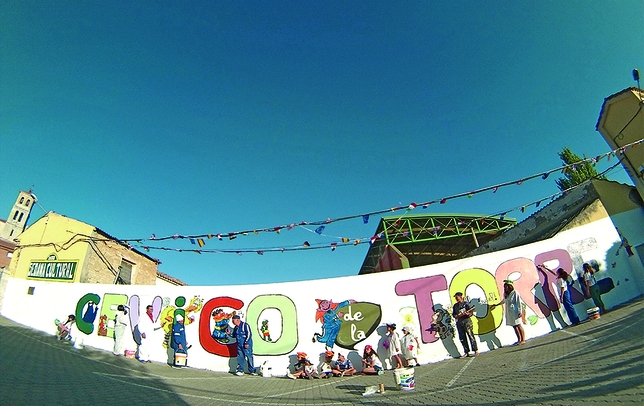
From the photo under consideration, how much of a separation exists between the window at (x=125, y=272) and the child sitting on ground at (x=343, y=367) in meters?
15.0

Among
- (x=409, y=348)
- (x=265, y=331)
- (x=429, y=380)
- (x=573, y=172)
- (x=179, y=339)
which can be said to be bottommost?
(x=429, y=380)

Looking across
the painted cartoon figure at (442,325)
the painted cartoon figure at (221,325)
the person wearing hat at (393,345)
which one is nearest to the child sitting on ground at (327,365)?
the person wearing hat at (393,345)

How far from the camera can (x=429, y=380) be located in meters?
6.54

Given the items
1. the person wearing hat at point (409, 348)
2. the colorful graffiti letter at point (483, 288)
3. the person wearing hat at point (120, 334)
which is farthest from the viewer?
the person wearing hat at point (120, 334)

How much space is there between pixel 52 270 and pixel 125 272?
348cm

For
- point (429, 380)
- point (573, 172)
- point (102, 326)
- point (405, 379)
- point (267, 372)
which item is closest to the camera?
point (405, 379)

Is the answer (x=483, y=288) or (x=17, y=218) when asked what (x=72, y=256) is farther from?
(x=17, y=218)

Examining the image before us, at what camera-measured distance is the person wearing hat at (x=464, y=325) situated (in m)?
8.45

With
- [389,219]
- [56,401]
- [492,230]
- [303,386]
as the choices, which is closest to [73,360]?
[56,401]

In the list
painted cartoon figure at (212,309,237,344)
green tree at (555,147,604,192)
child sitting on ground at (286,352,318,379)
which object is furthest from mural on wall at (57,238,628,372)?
green tree at (555,147,604,192)

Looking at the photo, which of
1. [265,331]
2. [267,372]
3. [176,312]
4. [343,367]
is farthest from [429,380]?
[176,312]

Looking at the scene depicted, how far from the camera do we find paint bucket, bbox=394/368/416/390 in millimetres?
5773

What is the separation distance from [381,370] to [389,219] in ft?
35.6

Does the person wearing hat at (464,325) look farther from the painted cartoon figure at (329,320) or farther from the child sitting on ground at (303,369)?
the child sitting on ground at (303,369)
